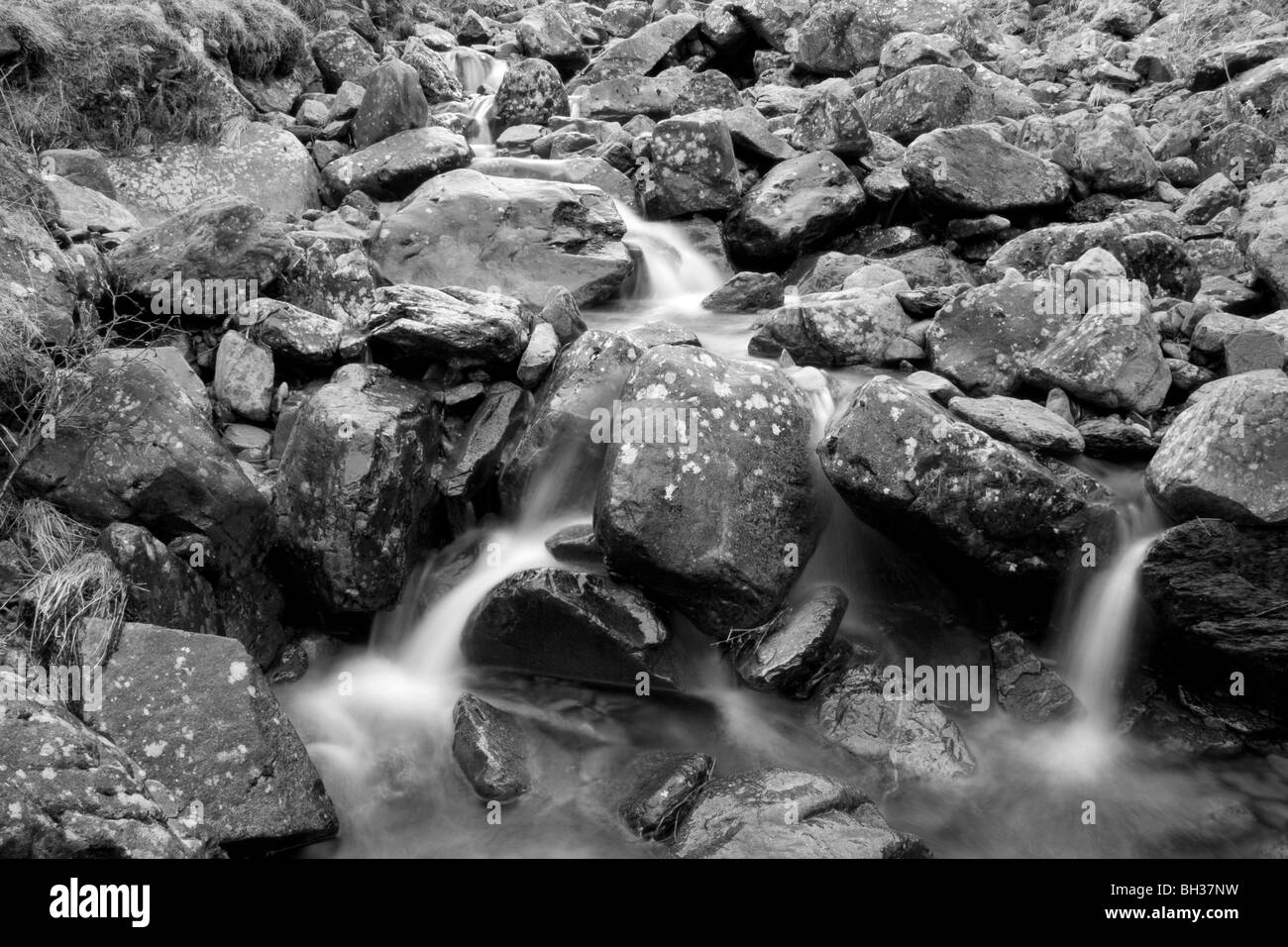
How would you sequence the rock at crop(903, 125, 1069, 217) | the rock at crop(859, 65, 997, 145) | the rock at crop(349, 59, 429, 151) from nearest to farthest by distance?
the rock at crop(903, 125, 1069, 217)
the rock at crop(349, 59, 429, 151)
the rock at crop(859, 65, 997, 145)

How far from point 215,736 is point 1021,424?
627cm

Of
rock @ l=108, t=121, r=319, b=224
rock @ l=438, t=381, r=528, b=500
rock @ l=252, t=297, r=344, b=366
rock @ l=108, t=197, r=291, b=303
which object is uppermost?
rock @ l=108, t=121, r=319, b=224

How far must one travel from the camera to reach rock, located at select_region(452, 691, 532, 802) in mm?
6285

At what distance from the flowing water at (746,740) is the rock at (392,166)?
7.14m

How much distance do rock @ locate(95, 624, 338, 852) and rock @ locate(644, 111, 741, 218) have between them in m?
9.42

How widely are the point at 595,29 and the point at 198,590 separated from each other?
20754 mm

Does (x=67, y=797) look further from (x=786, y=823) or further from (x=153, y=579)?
(x=786, y=823)

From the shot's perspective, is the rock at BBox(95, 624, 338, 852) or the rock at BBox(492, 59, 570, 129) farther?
the rock at BBox(492, 59, 570, 129)

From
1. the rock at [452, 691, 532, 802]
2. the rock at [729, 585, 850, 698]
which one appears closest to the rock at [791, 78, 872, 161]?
the rock at [729, 585, 850, 698]

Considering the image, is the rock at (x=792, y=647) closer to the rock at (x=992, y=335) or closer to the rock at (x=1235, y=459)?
the rock at (x=1235, y=459)

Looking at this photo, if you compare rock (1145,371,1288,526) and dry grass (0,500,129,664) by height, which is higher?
rock (1145,371,1288,526)

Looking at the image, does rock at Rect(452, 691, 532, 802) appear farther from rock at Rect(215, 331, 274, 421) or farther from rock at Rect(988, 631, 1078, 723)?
rock at Rect(988, 631, 1078, 723)

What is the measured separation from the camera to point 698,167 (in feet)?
42.7

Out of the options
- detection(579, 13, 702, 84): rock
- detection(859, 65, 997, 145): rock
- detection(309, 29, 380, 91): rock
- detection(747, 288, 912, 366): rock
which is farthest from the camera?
detection(579, 13, 702, 84): rock
